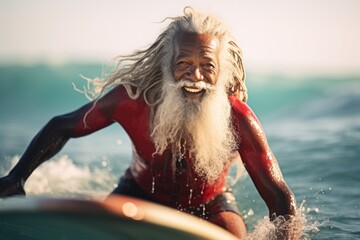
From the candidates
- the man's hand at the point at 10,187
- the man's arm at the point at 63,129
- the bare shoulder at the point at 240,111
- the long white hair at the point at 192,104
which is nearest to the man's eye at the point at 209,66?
the long white hair at the point at 192,104

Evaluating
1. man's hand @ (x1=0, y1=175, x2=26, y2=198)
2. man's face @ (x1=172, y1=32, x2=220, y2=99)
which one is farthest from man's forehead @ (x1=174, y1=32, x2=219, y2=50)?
man's hand @ (x1=0, y1=175, x2=26, y2=198)

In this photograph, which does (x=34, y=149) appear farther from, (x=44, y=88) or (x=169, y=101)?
(x=44, y=88)

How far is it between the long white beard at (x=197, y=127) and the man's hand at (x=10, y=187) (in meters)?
0.80

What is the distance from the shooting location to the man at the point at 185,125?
377 cm

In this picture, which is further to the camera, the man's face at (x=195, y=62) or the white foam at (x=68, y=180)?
the white foam at (x=68, y=180)

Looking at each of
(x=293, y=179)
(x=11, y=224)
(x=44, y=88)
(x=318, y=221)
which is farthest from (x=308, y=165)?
(x=44, y=88)

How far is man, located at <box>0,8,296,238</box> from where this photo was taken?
377cm

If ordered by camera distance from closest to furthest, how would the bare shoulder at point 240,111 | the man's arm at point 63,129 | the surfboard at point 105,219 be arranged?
the surfboard at point 105,219
the bare shoulder at point 240,111
the man's arm at point 63,129

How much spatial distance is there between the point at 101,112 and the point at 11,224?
926 millimetres

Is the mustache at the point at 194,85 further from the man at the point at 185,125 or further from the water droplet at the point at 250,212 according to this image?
the water droplet at the point at 250,212

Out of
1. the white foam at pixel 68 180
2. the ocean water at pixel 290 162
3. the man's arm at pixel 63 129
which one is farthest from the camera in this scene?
the white foam at pixel 68 180

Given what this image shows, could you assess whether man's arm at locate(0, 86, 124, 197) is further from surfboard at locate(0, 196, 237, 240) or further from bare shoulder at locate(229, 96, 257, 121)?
surfboard at locate(0, 196, 237, 240)

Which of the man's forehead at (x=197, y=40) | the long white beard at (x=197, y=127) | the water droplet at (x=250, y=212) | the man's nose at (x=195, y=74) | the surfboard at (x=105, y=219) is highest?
the man's forehead at (x=197, y=40)

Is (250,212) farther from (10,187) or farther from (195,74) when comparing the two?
(10,187)
